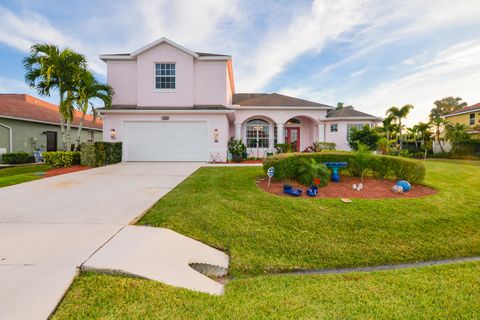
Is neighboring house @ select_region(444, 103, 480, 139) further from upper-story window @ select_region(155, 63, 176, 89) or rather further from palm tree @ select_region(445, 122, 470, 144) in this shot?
upper-story window @ select_region(155, 63, 176, 89)

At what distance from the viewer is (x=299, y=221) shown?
4.20 metres

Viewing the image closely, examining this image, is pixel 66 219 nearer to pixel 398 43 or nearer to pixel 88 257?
pixel 88 257

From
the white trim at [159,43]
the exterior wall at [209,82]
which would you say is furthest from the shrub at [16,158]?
the exterior wall at [209,82]

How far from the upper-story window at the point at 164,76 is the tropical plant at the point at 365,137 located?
13445 mm

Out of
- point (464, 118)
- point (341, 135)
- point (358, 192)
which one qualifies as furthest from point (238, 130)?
point (464, 118)

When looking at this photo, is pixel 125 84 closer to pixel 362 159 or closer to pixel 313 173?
pixel 313 173

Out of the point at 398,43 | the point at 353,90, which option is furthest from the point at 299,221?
the point at 353,90

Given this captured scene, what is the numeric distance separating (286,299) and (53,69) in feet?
46.1

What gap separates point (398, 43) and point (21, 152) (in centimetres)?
2491

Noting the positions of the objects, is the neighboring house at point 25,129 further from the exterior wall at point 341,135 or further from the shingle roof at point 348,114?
the shingle roof at point 348,114

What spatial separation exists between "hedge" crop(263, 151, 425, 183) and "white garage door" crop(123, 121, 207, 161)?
7.43 metres

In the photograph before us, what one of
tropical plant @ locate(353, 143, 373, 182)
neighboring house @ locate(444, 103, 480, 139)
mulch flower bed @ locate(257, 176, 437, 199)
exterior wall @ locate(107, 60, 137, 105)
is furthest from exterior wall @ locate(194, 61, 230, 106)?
neighboring house @ locate(444, 103, 480, 139)

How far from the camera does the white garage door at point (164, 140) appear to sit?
13336 millimetres

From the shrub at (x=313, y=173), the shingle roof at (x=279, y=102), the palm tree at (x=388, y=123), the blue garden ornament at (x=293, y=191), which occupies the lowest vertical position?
the blue garden ornament at (x=293, y=191)
